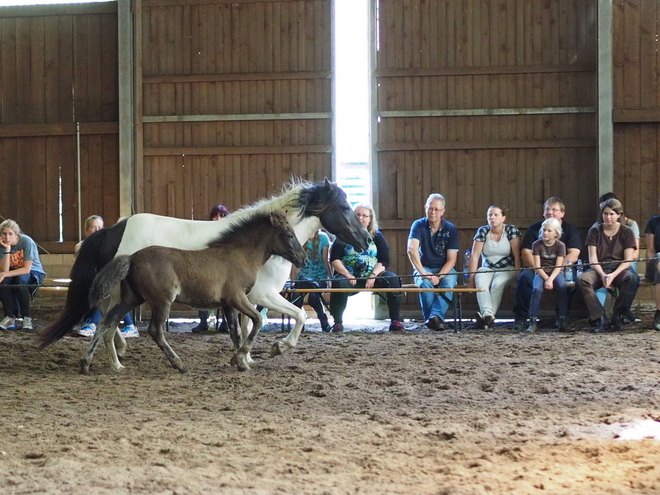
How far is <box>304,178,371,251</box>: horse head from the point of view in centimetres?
643

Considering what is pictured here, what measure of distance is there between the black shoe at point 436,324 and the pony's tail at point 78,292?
366cm

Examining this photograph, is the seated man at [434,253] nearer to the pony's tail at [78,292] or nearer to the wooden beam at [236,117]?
the wooden beam at [236,117]

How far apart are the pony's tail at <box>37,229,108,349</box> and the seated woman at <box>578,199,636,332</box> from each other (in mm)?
4645

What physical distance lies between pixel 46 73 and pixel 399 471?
887 cm

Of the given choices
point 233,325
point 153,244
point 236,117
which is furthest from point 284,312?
point 236,117

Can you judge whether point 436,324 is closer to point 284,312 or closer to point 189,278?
point 284,312

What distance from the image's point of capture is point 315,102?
9.84 meters

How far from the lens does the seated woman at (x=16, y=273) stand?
27.1 feet

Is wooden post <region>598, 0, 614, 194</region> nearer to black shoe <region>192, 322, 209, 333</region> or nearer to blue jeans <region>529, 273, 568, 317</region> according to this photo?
blue jeans <region>529, 273, 568, 317</region>

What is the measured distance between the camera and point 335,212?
6.60 metres

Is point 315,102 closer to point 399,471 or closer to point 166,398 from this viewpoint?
point 166,398

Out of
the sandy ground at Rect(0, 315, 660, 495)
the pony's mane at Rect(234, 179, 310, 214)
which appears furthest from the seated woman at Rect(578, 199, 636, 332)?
the pony's mane at Rect(234, 179, 310, 214)

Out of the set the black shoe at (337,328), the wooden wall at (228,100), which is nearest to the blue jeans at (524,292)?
the black shoe at (337,328)

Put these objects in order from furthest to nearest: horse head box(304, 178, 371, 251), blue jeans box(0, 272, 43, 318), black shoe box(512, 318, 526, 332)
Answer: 1. blue jeans box(0, 272, 43, 318)
2. black shoe box(512, 318, 526, 332)
3. horse head box(304, 178, 371, 251)
